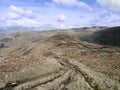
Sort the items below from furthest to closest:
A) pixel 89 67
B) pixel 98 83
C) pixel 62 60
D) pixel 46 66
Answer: pixel 62 60 → pixel 89 67 → pixel 46 66 → pixel 98 83

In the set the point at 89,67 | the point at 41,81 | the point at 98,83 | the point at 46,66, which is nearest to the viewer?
the point at 41,81

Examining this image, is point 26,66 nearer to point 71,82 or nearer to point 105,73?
point 71,82

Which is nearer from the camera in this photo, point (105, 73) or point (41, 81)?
point (41, 81)

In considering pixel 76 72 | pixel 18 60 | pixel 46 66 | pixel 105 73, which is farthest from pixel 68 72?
pixel 18 60

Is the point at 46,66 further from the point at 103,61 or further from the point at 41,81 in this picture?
the point at 103,61

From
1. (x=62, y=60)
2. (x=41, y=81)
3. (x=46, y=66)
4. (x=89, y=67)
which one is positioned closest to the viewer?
(x=41, y=81)

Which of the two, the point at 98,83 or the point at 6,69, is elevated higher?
the point at 6,69

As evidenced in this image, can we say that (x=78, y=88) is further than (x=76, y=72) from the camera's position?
No

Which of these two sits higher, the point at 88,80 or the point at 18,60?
the point at 18,60

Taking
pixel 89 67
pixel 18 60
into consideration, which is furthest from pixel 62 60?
pixel 18 60
